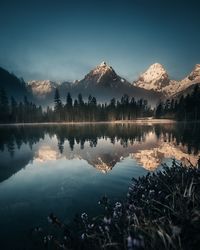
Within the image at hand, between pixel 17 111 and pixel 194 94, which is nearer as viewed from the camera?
pixel 194 94

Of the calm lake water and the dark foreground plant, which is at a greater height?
the dark foreground plant

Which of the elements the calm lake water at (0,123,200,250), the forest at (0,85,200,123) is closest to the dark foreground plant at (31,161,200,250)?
the calm lake water at (0,123,200,250)

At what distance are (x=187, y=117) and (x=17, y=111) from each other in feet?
366

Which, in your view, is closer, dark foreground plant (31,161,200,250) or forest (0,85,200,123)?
dark foreground plant (31,161,200,250)

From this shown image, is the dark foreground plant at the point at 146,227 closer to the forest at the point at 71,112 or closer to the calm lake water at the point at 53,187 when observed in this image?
the calm lake water at the point at 53,187

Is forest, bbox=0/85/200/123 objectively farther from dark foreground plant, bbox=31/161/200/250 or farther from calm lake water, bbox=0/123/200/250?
dark foreground plant, bbox=31/161/200/250

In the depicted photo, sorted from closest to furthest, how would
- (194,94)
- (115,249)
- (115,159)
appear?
(115,249), (115,159), (194,94)

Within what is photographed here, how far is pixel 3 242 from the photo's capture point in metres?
8.57

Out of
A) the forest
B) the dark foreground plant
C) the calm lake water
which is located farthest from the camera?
the forest

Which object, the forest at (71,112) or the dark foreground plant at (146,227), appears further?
the forest at (71,112)

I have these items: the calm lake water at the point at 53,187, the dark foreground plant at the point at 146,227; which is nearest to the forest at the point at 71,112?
the calm lake water at the point at 53,187

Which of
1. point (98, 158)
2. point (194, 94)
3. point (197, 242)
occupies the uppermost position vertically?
point (194, 94)

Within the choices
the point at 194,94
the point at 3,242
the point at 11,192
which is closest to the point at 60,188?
the point at 11,192

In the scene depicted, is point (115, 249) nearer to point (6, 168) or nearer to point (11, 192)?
point (11, 192)
